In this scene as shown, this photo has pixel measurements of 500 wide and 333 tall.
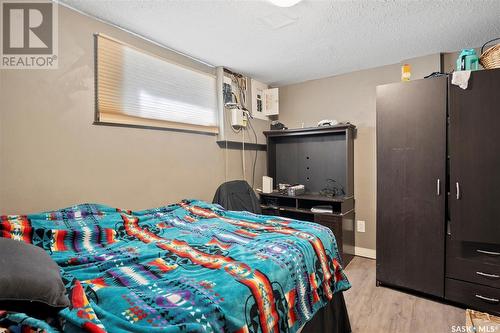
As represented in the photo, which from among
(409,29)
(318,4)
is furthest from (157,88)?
(409,29)

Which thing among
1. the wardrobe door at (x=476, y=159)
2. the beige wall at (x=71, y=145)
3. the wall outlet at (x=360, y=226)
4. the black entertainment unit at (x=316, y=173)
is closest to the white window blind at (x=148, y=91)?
the beige wall at (x=71, y=145)

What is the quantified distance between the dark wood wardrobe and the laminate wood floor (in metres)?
0.12

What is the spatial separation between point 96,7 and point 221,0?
890mm

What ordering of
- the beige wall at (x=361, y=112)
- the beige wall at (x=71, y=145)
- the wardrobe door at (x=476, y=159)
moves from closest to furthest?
the beige wall at (x=71, y=145) < the wardrobe door at (x=476, y=159) < the beige wall at (x=361, y=112)

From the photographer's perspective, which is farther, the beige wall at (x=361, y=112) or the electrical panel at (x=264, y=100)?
the electrical panel at (x=264, y=100)

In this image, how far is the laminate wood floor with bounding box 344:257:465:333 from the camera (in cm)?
184

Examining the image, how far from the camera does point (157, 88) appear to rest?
92.3 inches

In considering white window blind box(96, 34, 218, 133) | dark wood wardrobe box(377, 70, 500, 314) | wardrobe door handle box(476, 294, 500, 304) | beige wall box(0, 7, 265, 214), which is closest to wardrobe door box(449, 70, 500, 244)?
dark wood wardrobe box(377, 70, 500, 314)

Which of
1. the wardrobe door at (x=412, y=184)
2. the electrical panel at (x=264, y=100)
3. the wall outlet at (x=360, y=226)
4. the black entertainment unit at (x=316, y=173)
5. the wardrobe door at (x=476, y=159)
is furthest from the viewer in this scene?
the electrical panel at (x=264, y=100)

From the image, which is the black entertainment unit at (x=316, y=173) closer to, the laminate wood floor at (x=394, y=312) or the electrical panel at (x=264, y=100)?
the electrical panel at (x=264, y=100)

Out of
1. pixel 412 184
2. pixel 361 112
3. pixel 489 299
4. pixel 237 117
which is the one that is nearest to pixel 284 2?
pixel 237 117

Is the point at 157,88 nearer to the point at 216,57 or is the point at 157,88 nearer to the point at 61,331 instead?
the point at 216,57

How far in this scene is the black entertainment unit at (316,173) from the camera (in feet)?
9.69

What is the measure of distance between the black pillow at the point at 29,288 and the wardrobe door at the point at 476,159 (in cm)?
259
